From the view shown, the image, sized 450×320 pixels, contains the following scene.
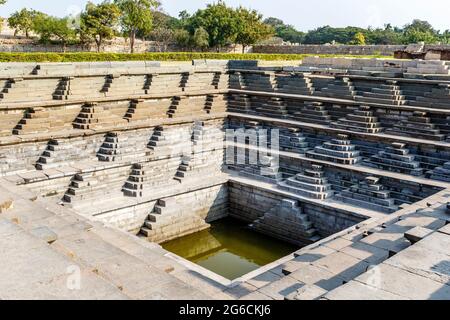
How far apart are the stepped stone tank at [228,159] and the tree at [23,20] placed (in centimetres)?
2812

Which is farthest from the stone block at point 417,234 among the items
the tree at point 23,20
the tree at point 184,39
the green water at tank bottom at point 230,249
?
the tree at point 23,20

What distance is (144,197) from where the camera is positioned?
1138 cm

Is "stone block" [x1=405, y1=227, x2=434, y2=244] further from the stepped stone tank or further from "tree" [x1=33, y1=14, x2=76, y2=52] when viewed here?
"tree" [x1=33, y1=14, x2=76, y2=52]

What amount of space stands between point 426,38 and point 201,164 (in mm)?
41095

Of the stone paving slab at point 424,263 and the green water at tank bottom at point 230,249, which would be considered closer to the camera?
the stone paving slab at point 424,263

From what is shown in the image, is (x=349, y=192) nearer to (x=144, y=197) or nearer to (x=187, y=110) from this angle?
(x=144, y=197)

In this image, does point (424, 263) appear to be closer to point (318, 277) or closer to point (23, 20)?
point (318, 277)

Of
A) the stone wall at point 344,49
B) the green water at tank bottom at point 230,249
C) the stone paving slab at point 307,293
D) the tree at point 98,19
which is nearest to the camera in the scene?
the stone paving slab at point 307,293

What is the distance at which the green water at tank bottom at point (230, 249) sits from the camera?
10.2m

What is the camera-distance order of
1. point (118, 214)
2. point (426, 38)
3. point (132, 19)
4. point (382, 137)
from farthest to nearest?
point (426, 38), point (132, 19), point (382, 137), point (118, 214)

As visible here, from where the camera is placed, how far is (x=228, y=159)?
1434cm

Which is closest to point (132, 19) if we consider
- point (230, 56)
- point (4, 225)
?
point (230, 56)

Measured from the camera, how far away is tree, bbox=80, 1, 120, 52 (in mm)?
30819

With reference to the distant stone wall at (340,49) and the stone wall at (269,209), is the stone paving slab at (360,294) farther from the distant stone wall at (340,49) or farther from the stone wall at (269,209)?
the distant stone wall at (340,49)
